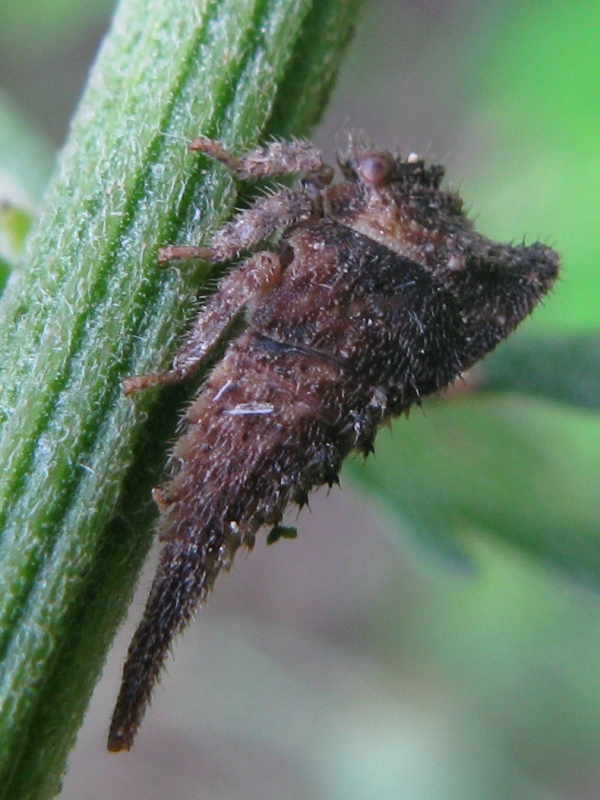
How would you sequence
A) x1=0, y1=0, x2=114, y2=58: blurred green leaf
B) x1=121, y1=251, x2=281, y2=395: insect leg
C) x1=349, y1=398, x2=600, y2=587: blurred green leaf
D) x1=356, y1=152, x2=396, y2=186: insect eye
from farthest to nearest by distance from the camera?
x1=0, y1=0, x2=114, y2=58: blurred green leaf → x1=349, y1=398, x2=600, y2=587: blurred green leaf → x1=356, y1=152, x2=396, y2=186: insect eye → x1=121, y1=251, x2=281, y2=395: insect leg

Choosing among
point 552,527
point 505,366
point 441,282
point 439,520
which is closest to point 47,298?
point 441,282

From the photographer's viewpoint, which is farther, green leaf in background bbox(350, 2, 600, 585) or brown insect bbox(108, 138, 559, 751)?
green leaf in background bbox(350, 2, 600, 585)

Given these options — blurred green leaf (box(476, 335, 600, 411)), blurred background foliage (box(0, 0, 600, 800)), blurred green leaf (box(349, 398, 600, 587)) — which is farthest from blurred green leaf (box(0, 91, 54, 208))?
blurred green leaf (box(476, 335, 600, 411))

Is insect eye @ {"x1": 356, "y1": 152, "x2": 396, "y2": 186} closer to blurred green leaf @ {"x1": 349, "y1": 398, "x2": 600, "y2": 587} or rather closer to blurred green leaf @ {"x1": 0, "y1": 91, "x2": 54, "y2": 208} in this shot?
blurred green leaf @ {"x1": 349, "y1": 398, "x2": 600, "y2": 587}

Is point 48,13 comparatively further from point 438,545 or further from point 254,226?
point 438,545

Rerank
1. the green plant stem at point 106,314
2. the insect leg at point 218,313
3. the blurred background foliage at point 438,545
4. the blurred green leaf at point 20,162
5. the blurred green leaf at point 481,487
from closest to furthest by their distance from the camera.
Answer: the green plant stem at point 106,314, the insect leg at point 218,313, the blurred green leaf at point 20,162, the blurred green leaf at point 481,487, the blurred background foliage at point 438,545

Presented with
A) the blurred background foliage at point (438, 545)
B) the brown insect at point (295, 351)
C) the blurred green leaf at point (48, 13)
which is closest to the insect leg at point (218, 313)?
the brown insect at point (295, 351)

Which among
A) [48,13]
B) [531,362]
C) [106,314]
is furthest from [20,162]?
[48,13]

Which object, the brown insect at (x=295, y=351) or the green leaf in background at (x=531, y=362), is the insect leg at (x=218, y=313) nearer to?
the brown insect at (x=295, y=351)
